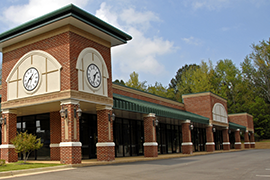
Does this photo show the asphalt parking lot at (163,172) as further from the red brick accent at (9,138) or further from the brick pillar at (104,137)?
the red brick accent at (9,138)

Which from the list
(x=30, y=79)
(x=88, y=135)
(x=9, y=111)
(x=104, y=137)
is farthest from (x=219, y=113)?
(x=9, y=111)

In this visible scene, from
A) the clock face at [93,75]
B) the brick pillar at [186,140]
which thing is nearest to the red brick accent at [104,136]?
the clock face at [93,75]

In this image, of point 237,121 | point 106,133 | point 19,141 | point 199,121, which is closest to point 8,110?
point 19,141

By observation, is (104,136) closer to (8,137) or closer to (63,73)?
(63,73)

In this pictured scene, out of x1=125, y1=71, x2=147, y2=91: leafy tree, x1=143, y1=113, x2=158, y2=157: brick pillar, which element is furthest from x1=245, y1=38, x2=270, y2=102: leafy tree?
x1=143, y1=113, x2=158, y2=157: brick pillar

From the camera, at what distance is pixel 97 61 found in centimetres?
1948

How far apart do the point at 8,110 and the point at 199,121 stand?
20.9 m

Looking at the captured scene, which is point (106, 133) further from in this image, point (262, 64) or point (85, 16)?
point (262, 64)

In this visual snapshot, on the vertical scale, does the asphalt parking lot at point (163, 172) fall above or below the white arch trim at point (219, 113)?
below

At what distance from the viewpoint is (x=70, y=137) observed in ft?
53.8

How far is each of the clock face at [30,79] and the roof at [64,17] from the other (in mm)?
2448

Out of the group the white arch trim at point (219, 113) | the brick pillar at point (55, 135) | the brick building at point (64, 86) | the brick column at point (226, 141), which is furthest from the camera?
the brick column at point (226, 141)

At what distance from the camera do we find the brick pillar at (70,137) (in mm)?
16297

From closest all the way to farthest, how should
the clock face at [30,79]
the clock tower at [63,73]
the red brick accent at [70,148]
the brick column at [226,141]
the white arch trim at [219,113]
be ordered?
the red brick accent at [70,148], the clock tower at [63,73], the clock face at [30,79], the white arch trim at [219,113], the brick column at [226,141]
